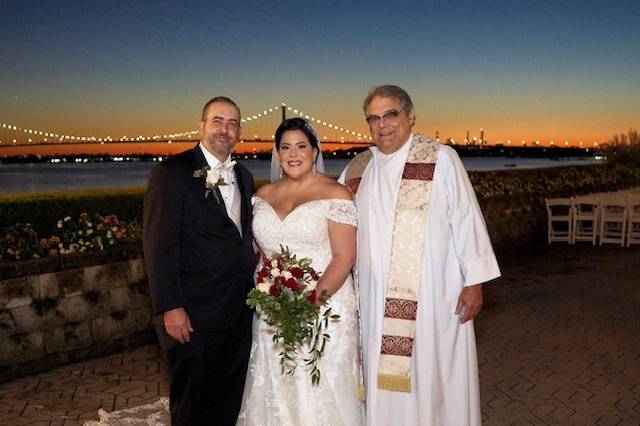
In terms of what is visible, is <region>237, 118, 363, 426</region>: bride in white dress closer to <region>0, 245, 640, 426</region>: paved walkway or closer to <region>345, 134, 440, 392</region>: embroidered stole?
<region>345, 134, 440, 392</region>: embroidered stole

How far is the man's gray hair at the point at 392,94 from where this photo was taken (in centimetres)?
389

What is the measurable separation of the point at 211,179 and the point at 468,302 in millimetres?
1587

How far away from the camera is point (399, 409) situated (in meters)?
3.95

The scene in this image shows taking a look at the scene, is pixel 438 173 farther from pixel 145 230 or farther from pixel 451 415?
pixel 145 230

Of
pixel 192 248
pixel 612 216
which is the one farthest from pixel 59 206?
pixel 612 216

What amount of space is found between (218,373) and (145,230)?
91cm

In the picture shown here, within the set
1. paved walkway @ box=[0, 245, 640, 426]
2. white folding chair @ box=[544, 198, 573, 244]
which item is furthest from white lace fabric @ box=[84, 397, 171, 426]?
white folding chair @ box=[544, 198, 573, 244]

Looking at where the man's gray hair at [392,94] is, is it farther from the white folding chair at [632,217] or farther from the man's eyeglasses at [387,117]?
the white folding chair at [632,217]

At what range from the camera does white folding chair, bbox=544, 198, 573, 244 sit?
1275 cm

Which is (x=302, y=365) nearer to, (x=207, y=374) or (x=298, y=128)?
(x=207, y=374)

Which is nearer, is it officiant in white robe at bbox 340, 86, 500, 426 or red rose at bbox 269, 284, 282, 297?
red rose at bbox 269, 284, 282, 297

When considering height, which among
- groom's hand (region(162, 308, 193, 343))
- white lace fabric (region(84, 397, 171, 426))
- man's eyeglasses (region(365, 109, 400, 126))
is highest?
man's eyeglasses (region(365, 109, 400, 126))

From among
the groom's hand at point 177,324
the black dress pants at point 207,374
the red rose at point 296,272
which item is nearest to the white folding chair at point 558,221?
the black dress pants at point 207,374

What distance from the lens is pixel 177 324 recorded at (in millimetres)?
3592
